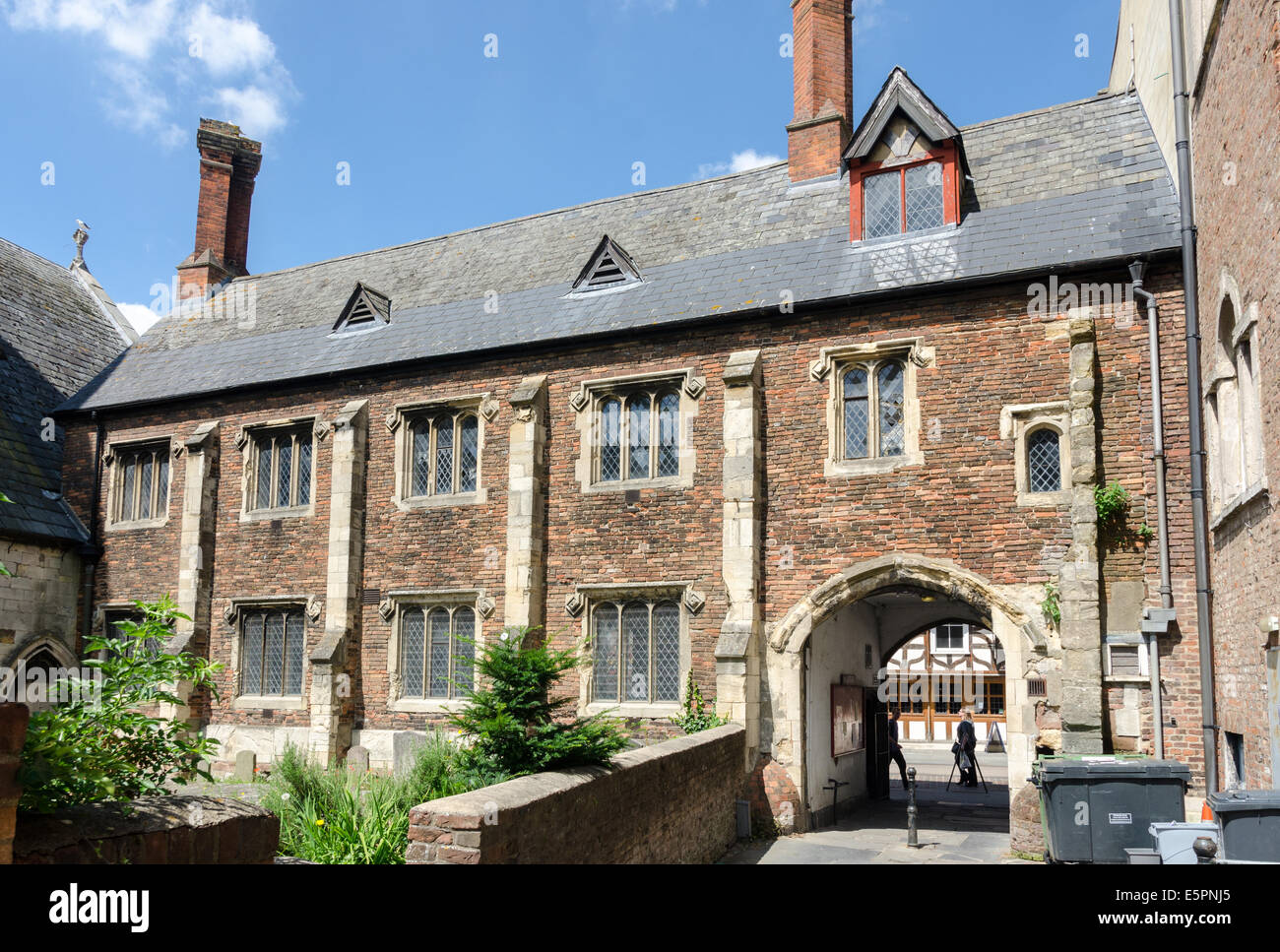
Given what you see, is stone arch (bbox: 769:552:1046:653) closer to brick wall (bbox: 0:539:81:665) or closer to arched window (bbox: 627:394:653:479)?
arched window (bbox: 627:394:653:479)

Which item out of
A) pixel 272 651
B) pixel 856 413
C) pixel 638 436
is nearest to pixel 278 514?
pixel 272 651

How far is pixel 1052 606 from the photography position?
38.9 ft

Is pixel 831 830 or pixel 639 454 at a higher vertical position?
pixel 639 454

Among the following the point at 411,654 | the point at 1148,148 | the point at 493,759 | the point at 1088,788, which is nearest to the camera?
the point at 493,759

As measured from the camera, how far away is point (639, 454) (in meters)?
15.1

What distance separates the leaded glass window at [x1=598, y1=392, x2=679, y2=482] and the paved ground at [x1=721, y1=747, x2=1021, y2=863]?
5308mm

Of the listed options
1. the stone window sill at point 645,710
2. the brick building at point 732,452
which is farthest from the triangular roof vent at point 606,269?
the stone window sill at point 645,710

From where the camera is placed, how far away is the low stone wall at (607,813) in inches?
236

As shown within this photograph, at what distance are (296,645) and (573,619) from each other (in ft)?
18.0

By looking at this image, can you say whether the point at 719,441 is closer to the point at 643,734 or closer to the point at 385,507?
the point at 643,734

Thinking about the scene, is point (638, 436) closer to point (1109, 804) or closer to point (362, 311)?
point (362, 311)

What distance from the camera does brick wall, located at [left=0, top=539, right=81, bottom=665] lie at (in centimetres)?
1755
